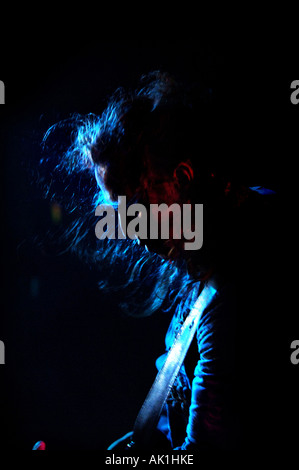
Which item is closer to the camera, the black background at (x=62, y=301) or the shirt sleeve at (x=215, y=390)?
the shirt sleeve at (x=215, y=390)

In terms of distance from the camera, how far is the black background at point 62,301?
162 cm

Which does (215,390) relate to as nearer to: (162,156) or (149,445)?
(149,445)

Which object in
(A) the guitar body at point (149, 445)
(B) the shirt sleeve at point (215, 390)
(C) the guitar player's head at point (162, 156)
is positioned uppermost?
(C) the guitar player's head at point (162, 156)

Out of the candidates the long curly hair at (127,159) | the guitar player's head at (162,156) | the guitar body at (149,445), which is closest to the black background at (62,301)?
the long curly hair at (127,159)

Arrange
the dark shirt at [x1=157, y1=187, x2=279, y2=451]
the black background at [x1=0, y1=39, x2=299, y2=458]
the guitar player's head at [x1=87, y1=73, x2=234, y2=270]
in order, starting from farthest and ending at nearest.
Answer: the black background at [x1=0, y1=39, x2=299, y2=458], the guitar player's head at [x1=87, y1=73, x2=234, y2=270], the dark shirt at [x1=157, y1=187, x2=279, y2=451]

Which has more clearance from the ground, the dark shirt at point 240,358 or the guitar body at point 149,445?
the dark shirt at point 240,358

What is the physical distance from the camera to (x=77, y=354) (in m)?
2.03

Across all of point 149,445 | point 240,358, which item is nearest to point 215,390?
point 240,358

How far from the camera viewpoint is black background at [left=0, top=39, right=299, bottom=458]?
5.30ft

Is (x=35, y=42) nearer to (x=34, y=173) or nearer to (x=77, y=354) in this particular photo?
(x=34, y=173)

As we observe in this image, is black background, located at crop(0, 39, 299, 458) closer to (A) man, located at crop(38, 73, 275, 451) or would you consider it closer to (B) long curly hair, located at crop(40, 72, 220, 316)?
(B) long curly hair, located at crop(40, 72, 220, 316)

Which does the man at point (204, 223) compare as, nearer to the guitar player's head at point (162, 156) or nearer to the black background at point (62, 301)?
the guitar player's head at point (162, 156)

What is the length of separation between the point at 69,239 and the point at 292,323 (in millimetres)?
1143

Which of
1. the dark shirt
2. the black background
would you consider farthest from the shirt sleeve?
the black background
